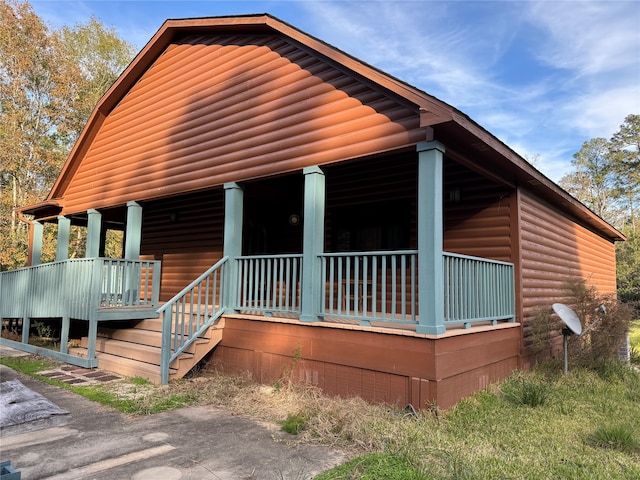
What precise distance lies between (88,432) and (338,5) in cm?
1269

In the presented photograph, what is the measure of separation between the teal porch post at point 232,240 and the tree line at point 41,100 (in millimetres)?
18037

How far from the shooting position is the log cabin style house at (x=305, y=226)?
529cm

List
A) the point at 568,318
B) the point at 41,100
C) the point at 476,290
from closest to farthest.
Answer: the point at 476,290 → the point at 568,318 → the point at 41,100

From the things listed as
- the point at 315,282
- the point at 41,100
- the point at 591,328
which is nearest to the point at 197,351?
the point at 315,282

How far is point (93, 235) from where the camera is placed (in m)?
10.4

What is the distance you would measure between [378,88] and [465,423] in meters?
4.03

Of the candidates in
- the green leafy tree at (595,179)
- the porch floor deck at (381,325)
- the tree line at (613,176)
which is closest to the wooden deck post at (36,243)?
the porch floor deck at (381,325)

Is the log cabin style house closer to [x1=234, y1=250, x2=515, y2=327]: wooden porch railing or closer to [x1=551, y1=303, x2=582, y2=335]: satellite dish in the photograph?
[x1=234, y1=250, x2=515, y2=327]: wooden porch railing

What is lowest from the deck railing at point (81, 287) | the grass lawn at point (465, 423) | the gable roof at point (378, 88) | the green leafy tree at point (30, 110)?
the grass lawn at point (465, 423)

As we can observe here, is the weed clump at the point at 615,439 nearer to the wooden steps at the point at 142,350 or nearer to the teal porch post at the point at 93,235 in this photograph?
the wooden steps at the point at 142,350

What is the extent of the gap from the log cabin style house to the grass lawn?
0.33 m

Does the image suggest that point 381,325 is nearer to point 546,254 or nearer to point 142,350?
point 142,350

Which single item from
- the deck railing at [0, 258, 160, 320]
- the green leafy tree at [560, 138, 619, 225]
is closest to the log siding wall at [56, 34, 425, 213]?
the deck railing at [0, 258, 160, 320]

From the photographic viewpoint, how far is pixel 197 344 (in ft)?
22.4
